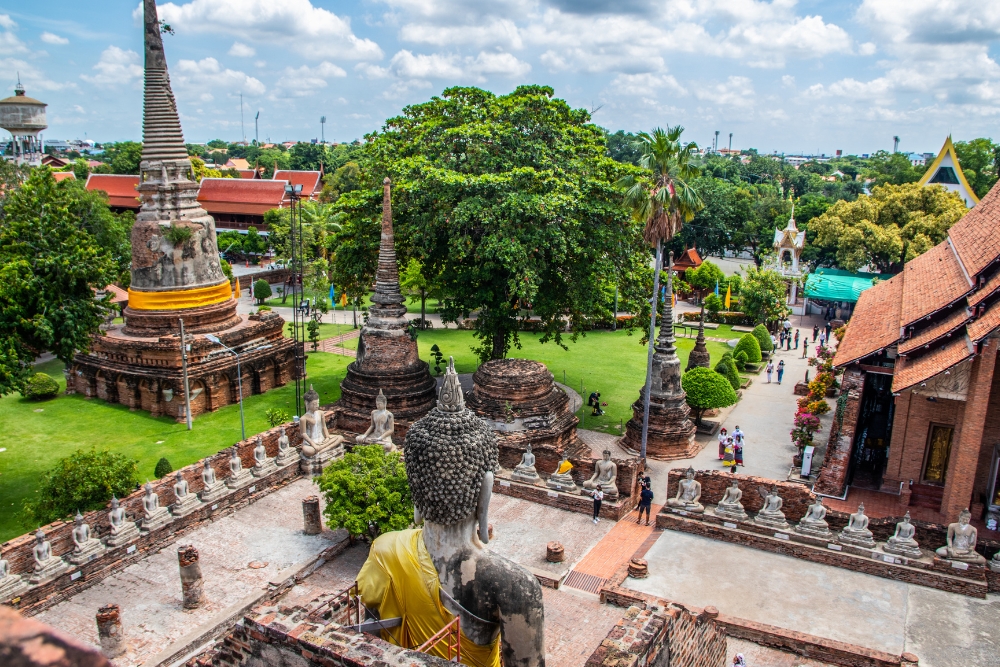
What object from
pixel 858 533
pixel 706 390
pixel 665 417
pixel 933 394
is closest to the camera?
pixel 858 533

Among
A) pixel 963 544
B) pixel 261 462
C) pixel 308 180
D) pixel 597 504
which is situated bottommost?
pixel 261 462

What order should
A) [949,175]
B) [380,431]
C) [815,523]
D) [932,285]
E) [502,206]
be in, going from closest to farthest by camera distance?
[815,523], [380,431], [932,285], [502,206], [949,175]

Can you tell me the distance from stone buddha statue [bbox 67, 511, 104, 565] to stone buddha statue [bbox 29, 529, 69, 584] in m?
0.29

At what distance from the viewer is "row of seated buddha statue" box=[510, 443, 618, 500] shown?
780 inches

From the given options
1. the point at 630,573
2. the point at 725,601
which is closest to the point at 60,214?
the point at 630,573

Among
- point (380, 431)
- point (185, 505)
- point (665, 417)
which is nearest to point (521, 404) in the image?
point (380, 431)

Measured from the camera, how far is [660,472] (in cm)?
2417

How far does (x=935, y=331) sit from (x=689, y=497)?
7573mm

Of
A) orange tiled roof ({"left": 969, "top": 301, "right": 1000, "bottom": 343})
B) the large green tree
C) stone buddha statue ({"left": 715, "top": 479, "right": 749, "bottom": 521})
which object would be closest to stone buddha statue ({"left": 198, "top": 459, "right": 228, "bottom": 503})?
the large green tree

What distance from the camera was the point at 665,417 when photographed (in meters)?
25.6

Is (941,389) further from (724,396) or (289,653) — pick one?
(289,653)

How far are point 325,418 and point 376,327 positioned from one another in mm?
3492

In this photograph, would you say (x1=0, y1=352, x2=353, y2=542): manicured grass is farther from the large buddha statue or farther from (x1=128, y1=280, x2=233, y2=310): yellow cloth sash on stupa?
the large buddha statue

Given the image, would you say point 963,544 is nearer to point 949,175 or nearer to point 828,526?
point 828,526
